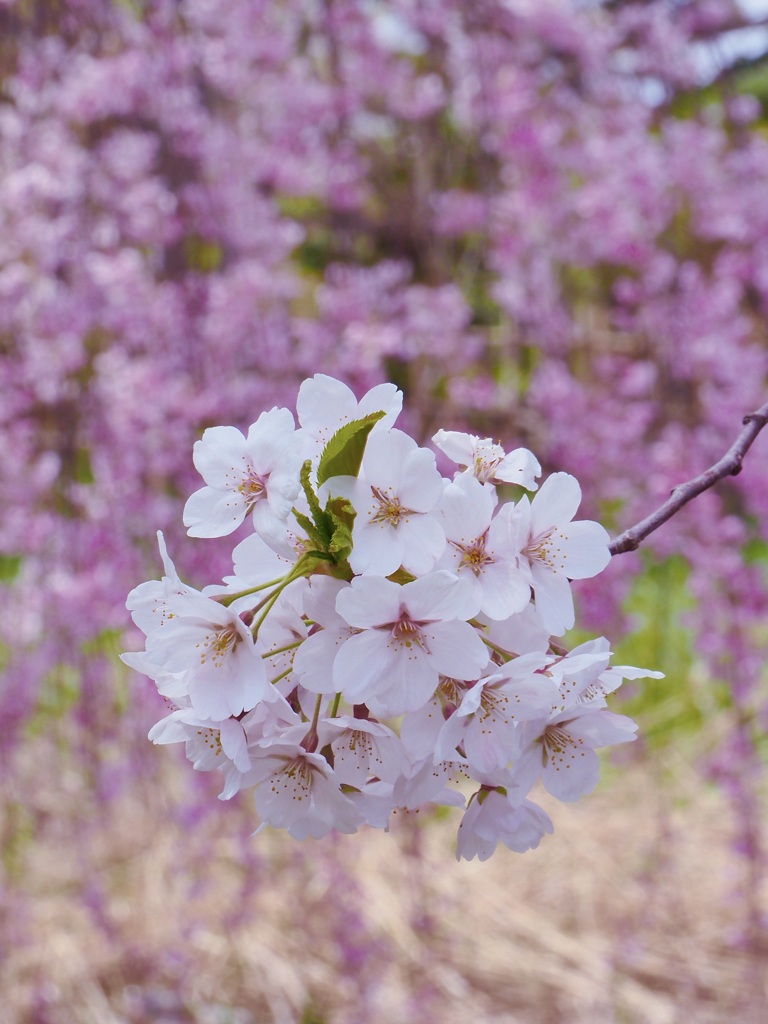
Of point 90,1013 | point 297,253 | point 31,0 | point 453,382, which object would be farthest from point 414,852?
point 297,253

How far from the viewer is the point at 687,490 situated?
0.59 metres

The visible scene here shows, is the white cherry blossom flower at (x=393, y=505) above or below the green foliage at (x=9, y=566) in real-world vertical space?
above

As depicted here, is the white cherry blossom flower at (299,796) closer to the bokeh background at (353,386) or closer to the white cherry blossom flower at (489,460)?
the white cherry blossom flower at (489,460)

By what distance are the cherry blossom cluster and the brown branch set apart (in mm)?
22

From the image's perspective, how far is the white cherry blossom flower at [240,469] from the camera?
57 centimetres

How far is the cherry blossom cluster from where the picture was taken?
52cm

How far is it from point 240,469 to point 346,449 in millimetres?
96

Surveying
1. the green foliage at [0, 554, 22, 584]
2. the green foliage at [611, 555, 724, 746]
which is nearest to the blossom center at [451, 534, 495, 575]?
the green foliage at [611, 555, 724, 746]

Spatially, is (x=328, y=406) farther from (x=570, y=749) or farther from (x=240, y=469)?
(x=570, y=749)

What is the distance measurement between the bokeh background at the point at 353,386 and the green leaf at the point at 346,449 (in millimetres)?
1527

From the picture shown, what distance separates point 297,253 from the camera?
21.0 ft

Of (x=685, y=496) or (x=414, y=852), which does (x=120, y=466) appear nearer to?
(x=414, y=852)

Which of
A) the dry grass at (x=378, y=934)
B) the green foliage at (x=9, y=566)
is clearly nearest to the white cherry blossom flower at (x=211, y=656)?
the dry grass at (x=378, y=934)

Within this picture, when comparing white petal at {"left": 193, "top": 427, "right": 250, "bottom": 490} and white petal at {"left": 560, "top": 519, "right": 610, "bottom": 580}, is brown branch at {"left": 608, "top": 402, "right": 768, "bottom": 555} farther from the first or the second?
white petal at {"left": 193, "top": 427, "right": 250, "bottom": 490}
